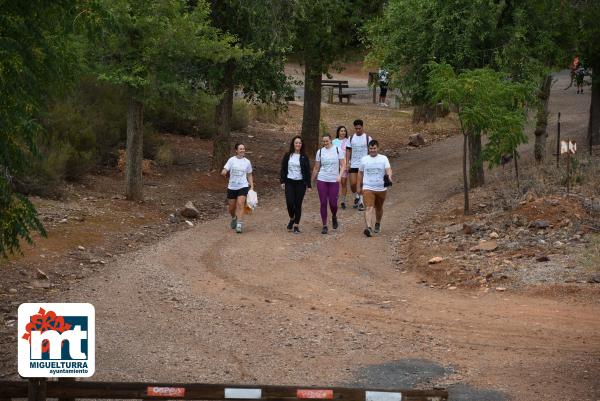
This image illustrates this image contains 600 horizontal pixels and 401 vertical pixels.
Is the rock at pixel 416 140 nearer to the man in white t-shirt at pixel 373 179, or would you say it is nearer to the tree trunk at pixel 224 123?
the tree trunk at pixel 224 123

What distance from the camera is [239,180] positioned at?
19750 millimetres

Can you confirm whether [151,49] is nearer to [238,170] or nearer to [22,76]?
[238,170]

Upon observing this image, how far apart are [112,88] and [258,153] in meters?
4.91

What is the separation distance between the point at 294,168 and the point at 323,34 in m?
8.33

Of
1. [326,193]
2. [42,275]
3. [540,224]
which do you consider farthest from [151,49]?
[540,224]

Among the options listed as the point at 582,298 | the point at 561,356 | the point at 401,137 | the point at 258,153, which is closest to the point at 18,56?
the point at 561,356

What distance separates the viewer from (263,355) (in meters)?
12.1

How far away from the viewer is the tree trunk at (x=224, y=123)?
26.1 metres

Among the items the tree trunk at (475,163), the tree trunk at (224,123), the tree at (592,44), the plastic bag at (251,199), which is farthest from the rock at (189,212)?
the tree at (592,44)

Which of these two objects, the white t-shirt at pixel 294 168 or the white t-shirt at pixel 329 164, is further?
the white t-shirt at pixel 329 164

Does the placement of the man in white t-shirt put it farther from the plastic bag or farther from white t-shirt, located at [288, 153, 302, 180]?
the plastic bag

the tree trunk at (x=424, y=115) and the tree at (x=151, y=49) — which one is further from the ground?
the tree at (x=151, y=49)

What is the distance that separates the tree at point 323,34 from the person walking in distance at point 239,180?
19.6ft

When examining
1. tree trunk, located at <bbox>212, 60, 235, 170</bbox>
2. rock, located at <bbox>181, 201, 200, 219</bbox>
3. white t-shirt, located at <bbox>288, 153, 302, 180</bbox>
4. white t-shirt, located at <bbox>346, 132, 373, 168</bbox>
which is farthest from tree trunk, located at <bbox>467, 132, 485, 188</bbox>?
rock, located at <bbox>181, 201, 200, 219</bbox>
